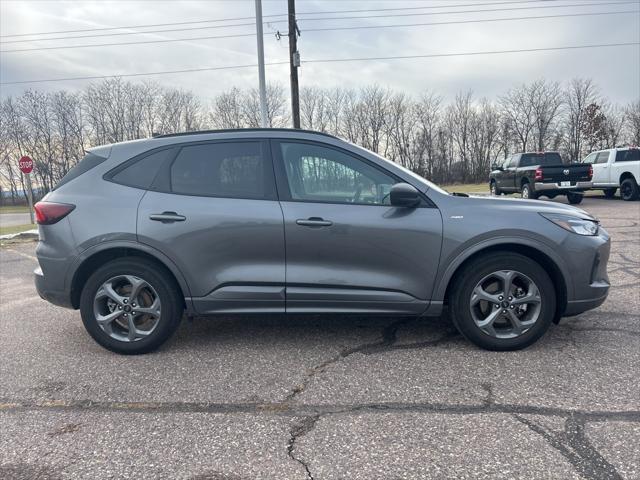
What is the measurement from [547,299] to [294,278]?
6.60 feet

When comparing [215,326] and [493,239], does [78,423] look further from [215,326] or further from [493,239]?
[493,239]

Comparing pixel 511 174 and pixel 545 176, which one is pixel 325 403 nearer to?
pixel 545 176

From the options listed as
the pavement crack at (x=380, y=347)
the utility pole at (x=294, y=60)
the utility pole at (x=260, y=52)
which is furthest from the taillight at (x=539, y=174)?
the pavement crack at (x=380, y=347)

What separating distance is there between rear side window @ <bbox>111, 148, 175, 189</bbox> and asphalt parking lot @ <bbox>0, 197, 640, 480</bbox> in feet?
4.75

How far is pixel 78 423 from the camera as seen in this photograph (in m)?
2.81

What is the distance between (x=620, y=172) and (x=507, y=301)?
16782 mm

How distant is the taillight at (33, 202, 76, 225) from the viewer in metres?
3.73

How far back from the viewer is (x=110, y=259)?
384cm

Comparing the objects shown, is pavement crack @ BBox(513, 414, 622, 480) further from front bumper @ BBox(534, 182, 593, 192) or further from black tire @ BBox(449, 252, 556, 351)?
front bumper @ BBox(534, 182, 593, 192)

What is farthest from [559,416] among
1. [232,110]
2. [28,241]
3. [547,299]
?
[232,110]

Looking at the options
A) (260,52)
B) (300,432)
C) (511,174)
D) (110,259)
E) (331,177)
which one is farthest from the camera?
(511,174)

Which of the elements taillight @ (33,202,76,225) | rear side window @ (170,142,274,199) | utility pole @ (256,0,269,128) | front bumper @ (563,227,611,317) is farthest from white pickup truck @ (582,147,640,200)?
taillight @ (33,202,76,225)

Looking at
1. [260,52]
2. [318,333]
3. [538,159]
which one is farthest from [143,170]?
[538,159]

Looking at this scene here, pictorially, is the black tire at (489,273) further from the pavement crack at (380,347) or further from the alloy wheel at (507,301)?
the pavement crack at (380,347)
